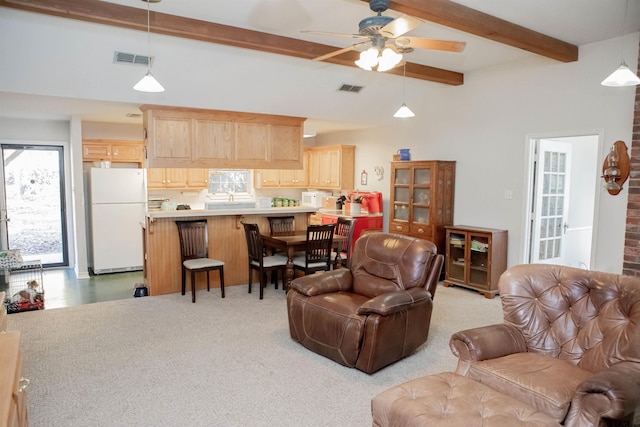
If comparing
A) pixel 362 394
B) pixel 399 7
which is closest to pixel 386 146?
pixel 399 7

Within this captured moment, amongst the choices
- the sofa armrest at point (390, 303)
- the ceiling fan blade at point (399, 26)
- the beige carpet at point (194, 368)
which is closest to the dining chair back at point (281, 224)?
the beige carpet at point (194, 368)

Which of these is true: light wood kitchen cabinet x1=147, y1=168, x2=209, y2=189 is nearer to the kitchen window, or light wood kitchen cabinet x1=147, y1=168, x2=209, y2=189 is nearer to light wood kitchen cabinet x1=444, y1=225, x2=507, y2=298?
the kitchen window

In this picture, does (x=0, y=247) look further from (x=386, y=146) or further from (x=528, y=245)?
(x=528, y=245)

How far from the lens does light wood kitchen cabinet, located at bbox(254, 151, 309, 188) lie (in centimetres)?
867

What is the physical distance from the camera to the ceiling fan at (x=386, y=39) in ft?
9.36

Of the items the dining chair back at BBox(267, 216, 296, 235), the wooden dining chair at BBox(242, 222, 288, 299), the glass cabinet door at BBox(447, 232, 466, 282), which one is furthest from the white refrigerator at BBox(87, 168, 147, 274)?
the glass cabinet door at BBox(447, 232, 466, 282)

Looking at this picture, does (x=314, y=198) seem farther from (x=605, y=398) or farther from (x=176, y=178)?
(x=605, y=398)

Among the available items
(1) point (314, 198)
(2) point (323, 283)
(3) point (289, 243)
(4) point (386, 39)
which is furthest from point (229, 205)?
(4) point (386, 39)

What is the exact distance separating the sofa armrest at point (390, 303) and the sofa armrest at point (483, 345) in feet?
2.09

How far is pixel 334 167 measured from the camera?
8.46 meters

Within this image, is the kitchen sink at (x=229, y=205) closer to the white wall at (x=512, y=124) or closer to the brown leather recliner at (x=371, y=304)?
the brown leather recliner at (x=371, y=304)

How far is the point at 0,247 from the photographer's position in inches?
270

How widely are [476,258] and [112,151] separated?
19.8ft

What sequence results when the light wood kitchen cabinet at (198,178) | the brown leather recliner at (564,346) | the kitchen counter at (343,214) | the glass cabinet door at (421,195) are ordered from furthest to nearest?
the light wood kitchen cabinet at (198,178) < the kitchen counter at (343,214) < the glass cabinet door at (421,195) < the brown leather recliner at (564,346)
